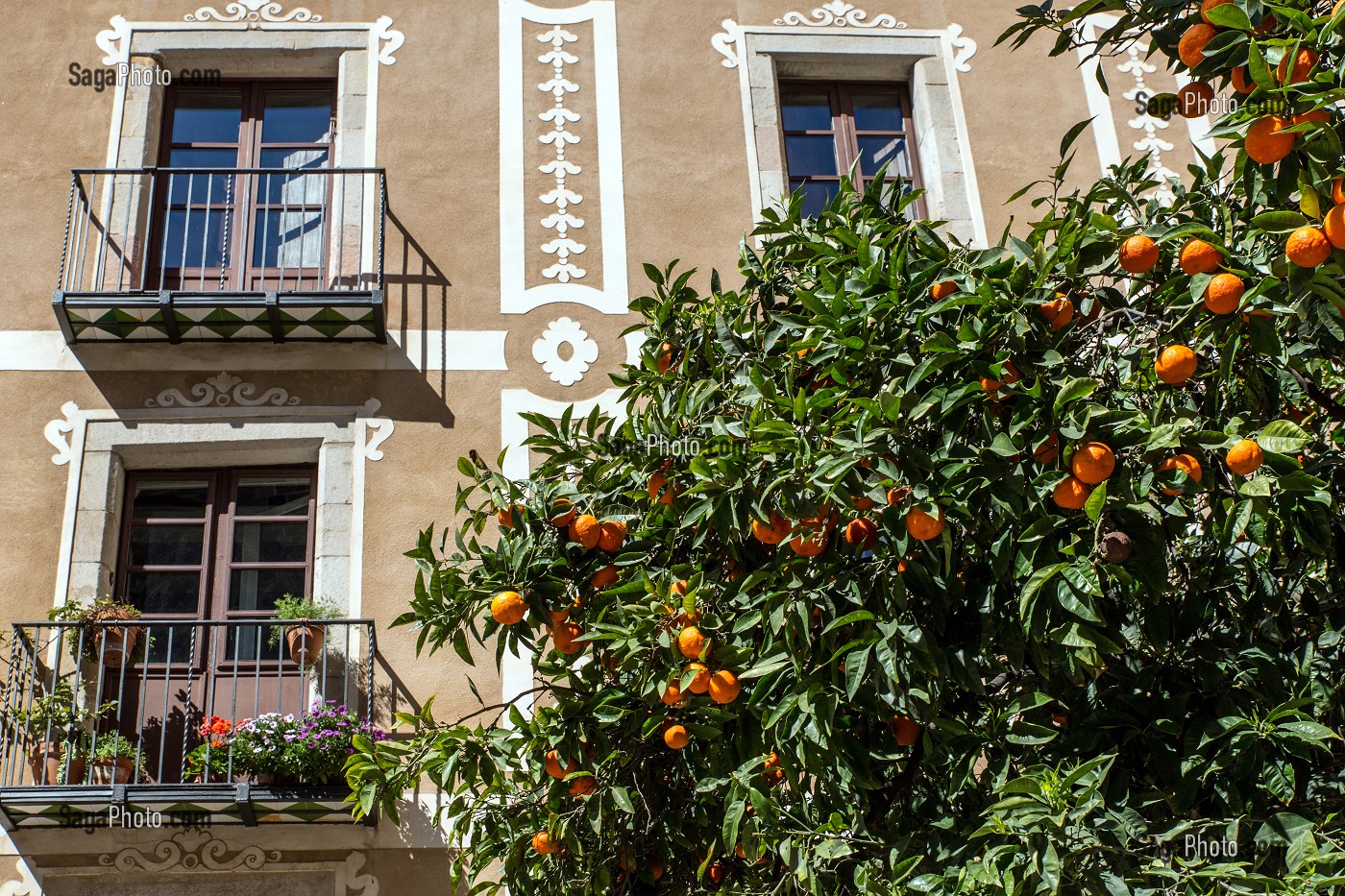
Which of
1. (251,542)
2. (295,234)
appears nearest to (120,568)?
(251,542)

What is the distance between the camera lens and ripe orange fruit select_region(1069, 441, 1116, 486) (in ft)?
12.5

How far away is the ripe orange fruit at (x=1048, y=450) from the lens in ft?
13.1

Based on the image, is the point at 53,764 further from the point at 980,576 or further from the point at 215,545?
the point at 980,576

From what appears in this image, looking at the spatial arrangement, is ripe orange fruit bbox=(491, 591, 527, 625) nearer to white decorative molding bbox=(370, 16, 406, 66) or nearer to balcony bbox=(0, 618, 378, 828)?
balcony bbox=(0, 618, 378, 828)

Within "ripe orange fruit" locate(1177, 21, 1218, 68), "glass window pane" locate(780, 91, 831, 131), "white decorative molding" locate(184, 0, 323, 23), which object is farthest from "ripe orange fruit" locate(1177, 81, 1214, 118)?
"white decorative molding" locate(184, 0, 323, 23)

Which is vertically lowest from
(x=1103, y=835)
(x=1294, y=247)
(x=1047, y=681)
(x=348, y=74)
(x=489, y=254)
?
(x=1103, y=835)

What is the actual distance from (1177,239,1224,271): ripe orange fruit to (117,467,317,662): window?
17.4 feet

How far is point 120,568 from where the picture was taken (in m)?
7.69

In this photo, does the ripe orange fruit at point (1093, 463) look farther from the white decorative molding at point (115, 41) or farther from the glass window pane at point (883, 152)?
the white decorative molding at point (115, 41)

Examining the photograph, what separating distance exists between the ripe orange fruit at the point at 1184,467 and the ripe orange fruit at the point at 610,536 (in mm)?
2207

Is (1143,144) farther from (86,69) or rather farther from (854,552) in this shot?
(86,69)

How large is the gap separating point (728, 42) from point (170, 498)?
4.66 m

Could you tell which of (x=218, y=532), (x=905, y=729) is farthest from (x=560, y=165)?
(x=905, y=729)

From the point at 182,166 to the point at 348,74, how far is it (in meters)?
1.24
